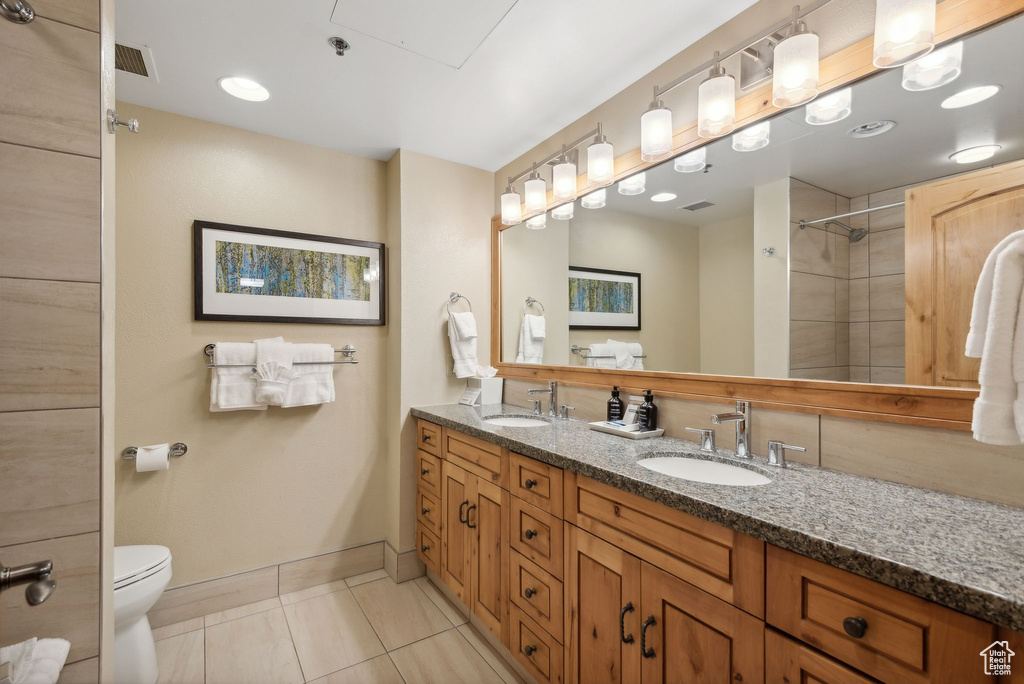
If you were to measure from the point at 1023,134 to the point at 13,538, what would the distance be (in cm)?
237

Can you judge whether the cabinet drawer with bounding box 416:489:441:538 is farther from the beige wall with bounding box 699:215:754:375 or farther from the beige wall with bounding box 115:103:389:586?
the beige wall with bounding box 699:215:754:375

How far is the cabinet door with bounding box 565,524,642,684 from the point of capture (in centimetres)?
120

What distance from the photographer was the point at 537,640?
155 centimetres

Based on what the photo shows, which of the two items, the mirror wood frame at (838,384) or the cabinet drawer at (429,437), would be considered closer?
the mirror wood frame at (838,384)

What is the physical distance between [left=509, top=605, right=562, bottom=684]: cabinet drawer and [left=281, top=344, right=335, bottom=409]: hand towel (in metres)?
1.39

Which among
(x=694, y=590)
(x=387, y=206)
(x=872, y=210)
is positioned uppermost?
(x=387, y=206)

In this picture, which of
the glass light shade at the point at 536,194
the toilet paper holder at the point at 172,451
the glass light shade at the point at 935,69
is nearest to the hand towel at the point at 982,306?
the glass light shade at the point at 935,69

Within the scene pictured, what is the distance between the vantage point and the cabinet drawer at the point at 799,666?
0.79 metres

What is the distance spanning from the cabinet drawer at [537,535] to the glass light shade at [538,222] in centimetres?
142

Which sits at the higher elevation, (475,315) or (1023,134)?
(1023,134)

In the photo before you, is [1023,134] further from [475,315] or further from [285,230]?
[285,230]

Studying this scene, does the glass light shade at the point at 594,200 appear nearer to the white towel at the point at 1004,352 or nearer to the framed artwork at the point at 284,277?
the framed artwork at the point at 284,277

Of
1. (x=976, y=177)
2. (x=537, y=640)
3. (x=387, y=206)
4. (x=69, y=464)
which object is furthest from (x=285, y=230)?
(x=976, y=177)

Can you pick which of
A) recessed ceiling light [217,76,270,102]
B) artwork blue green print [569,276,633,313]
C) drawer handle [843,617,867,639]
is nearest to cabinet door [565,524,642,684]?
drawer handle [843,617,867,639]
